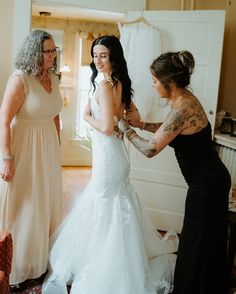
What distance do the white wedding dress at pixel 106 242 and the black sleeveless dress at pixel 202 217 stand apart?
0.24 m

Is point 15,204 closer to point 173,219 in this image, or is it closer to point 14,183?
point 14,183

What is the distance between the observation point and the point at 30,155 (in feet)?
6.87

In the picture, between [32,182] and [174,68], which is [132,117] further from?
[32,182]

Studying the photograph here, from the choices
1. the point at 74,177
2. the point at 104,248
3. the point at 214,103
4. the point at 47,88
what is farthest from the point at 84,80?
the point at 104,248

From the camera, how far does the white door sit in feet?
9.48

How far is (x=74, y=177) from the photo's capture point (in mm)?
4969

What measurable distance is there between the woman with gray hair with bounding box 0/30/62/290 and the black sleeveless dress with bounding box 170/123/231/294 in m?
0.79

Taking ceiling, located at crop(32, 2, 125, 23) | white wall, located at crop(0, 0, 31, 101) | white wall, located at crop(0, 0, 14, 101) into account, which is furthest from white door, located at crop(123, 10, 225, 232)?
ceiling, located at crop(32, 2, 125, 23)

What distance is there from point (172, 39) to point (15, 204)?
6.00 feet

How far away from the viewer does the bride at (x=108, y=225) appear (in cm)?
194

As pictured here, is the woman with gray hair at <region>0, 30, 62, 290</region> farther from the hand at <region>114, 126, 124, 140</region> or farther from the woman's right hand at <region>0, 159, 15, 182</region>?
the hand at <region>114, 126, 124, 140</region>

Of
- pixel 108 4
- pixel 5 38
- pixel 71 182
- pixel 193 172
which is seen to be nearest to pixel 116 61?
pixel 193 172

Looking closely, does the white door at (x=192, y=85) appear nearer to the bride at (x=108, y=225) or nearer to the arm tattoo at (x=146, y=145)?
the bride at (x=108, y=225)

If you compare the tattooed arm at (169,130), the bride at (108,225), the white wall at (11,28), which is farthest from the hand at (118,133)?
the white wall at (11,28)
